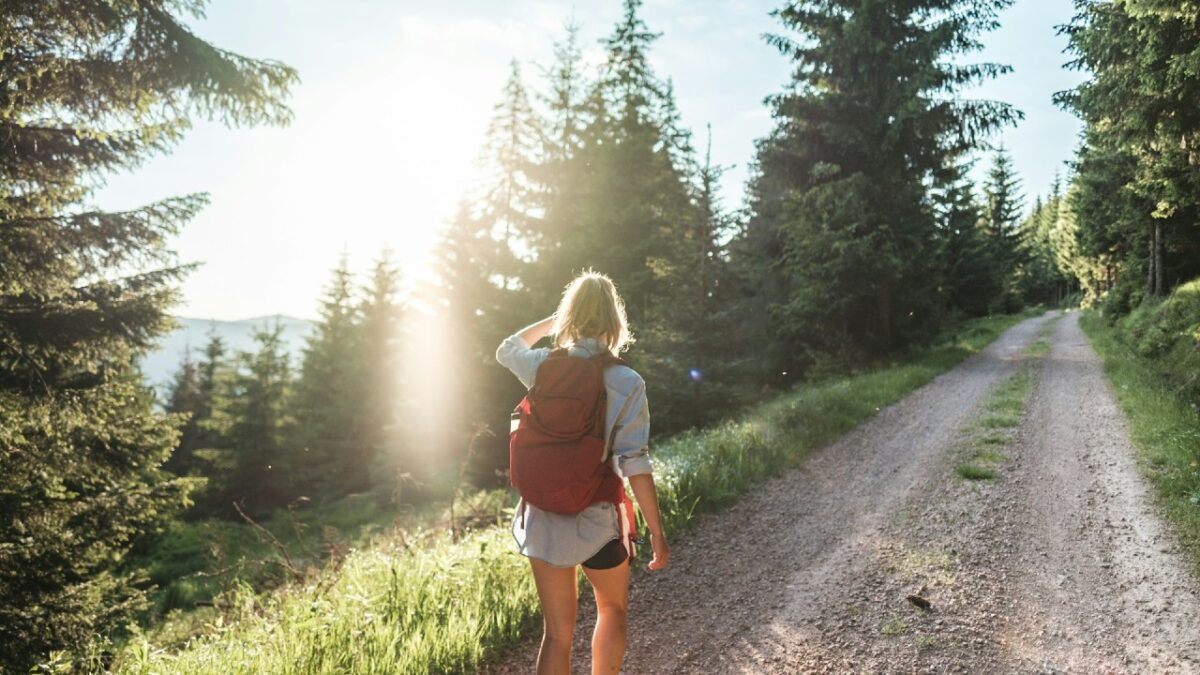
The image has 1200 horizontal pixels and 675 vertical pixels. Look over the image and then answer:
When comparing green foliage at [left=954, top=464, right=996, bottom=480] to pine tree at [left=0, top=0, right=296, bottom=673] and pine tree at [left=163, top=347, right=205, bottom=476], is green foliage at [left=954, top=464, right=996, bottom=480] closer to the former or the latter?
pine tree at [left=0, top=0, right=296, bottom=673]

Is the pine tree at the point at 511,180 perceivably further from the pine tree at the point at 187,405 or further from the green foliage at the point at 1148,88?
the pine tree at the point at 187,405

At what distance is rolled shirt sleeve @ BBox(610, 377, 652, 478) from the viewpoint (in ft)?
9.38

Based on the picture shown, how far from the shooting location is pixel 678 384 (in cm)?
1485

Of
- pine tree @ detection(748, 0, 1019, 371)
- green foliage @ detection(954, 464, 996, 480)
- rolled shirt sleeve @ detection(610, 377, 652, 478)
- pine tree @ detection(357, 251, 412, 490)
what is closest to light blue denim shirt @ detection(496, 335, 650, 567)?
rolled shirt sleeve @ detection(610, 377, 652, 478)

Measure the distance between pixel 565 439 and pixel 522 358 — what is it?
564 millimetres

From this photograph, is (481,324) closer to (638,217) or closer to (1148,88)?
(638,217)

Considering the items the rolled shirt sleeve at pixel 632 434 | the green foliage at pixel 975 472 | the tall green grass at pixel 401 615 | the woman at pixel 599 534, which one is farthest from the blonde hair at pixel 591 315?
the green foliage at pixel 975 472


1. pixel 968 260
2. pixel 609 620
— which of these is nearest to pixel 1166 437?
pixel 609 620

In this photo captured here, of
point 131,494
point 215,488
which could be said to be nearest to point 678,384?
point 131,494

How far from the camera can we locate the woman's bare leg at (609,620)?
2949 mm

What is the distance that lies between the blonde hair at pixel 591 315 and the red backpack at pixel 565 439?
0.19m

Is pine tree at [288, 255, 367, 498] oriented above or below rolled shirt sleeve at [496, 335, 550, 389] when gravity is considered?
below

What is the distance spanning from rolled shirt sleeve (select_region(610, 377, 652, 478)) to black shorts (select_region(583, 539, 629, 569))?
36 cm

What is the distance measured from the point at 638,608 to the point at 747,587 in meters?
1.03
